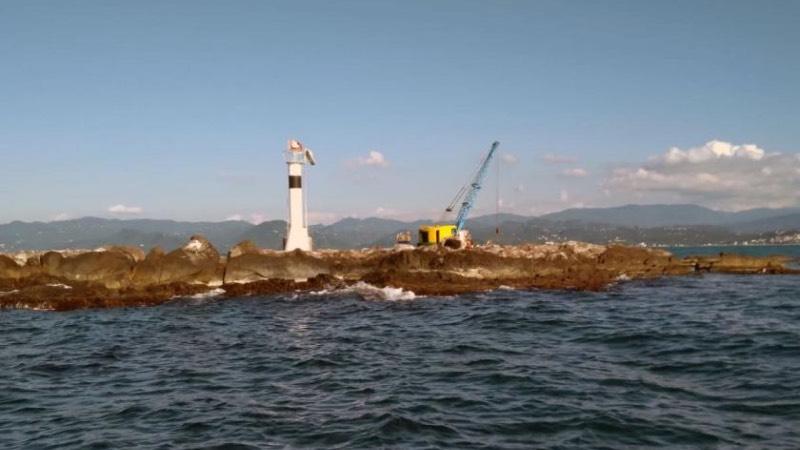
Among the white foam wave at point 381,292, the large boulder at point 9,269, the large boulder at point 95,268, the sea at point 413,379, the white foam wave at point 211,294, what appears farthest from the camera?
the large boulder at point 9,269

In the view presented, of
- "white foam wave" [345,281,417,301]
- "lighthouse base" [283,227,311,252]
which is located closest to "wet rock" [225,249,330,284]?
"white foam wave" [345,281,417,301]

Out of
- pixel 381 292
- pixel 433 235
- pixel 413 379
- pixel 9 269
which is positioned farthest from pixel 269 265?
pixel 413 379

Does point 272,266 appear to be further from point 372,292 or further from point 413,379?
point 413,379

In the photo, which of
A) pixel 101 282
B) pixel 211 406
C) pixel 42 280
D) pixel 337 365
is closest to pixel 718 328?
pixel 337 365

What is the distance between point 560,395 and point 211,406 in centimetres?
908

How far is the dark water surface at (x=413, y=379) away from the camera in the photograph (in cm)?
1227

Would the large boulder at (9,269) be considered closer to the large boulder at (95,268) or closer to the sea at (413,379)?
the large boulder at (95,268)

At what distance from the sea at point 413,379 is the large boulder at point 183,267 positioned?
12093 mm

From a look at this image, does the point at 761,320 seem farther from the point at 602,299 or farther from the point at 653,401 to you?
the point at 653,401

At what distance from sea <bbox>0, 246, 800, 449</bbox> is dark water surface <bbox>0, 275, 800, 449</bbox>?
7 cm

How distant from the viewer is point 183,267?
45281 millimetres

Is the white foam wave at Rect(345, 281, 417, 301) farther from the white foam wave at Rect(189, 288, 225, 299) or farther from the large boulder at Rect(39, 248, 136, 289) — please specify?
the large boulder at Rect(39, 248, 136, 289)

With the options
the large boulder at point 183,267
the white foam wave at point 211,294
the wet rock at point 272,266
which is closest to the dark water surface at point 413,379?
the white foam wave at point 211,294

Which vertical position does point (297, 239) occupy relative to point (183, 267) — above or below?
above
